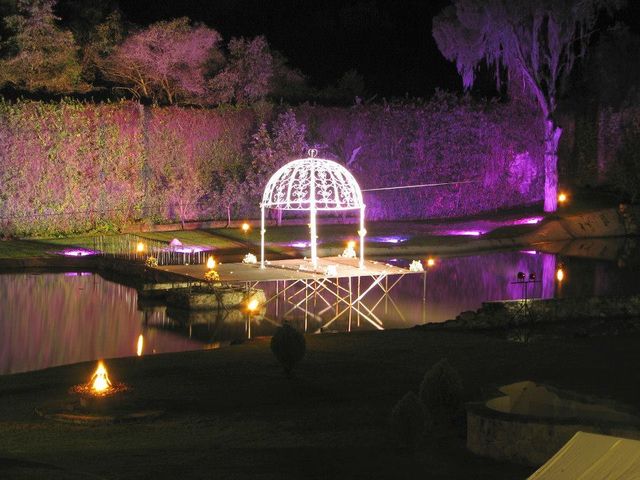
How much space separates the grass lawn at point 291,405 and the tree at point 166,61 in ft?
71.1

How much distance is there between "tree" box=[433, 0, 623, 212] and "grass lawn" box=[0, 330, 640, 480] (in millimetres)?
20539

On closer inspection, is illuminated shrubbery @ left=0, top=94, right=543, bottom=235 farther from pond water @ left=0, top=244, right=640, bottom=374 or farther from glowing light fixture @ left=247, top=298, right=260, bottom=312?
glowing light fixture @ left=247, top=298, right=260, bottom=312

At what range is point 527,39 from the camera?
36.3 meters

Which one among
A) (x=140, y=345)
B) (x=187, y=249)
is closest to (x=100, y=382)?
(x=140, y=345)

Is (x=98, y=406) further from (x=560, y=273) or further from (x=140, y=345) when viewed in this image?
(x=560, y=273)

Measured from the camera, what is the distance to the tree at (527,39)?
116ft

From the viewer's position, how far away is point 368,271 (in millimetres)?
21641

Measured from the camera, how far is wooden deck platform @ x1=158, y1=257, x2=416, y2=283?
2105 cm

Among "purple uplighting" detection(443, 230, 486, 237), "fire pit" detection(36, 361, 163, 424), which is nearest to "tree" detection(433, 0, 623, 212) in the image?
"purple uplighting" detection(443, 230, 486, 237)

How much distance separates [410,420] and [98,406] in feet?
11.9

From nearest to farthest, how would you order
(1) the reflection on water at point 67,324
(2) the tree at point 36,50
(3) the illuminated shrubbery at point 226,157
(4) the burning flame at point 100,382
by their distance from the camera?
(4) the burning flame at point 100,382 → (1) the reflection on water at point 67,324 → (3) the illuminated shrubbery at point 226,157 → (2) the tree at point 36,50

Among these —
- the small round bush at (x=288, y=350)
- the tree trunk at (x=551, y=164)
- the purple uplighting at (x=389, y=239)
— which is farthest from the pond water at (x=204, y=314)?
the tree trunk at (x=551, y=164)

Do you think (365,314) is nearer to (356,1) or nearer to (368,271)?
(368,271)

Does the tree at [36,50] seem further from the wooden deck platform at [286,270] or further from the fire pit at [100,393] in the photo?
the fire pit at [100,393]
